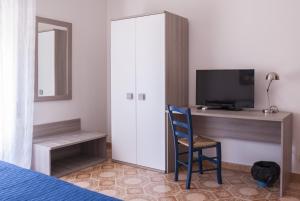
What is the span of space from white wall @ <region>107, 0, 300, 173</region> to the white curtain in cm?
184

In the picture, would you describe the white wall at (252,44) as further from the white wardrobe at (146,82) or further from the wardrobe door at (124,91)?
the wardrobe door at (124,91)

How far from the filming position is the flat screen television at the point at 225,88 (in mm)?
3500

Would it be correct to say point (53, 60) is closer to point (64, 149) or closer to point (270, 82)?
point (64, 149)

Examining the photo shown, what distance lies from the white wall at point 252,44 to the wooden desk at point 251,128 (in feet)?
0.41

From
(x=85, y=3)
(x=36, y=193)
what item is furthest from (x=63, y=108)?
(x=36, y=193)

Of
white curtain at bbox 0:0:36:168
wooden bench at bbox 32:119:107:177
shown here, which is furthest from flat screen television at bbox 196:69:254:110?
white curtain at bbox 0:0:36:168

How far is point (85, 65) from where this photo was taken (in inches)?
177

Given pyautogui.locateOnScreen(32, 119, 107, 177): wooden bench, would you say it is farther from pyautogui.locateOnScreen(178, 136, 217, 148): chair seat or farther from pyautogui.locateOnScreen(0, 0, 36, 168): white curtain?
pyautogui.locateOnScreen(178, 136, 217, 148): chair seat

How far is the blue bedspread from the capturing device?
152 centimetres

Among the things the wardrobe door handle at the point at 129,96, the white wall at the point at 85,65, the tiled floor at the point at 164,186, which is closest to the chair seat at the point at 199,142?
the tiled floor at the point at 164,186

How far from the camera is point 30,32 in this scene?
351cm

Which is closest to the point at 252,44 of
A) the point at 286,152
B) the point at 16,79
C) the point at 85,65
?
the point at 286,152

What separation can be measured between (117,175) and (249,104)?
68.3 inches

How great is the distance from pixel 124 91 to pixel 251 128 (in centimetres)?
163
